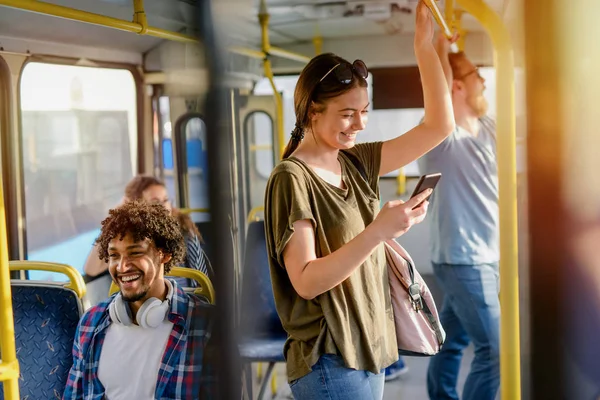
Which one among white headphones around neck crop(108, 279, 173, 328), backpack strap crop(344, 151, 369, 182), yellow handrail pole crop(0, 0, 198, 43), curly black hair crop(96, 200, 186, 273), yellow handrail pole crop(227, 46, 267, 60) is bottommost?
white headphones around neck crop(108, 279, 173, 328)

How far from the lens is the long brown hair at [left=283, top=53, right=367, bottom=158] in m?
1.58

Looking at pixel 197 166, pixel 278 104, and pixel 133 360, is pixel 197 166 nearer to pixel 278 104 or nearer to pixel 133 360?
pixel 133 360

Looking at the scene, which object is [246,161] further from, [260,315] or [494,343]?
[494,343]

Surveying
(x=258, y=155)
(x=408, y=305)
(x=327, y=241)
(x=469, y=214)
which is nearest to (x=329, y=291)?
(x=327, y=241)

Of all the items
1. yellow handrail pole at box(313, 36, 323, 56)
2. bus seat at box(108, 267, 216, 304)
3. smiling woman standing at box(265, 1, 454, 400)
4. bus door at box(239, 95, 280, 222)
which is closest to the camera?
smiling woman standing at box(265, 1, 454, 400)

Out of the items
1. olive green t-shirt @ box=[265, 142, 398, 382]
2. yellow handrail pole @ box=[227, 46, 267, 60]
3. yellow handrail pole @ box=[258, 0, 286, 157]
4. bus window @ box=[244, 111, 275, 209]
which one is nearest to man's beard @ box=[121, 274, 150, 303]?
olive green t-shirt @ box=[265, 142, 398, 382]

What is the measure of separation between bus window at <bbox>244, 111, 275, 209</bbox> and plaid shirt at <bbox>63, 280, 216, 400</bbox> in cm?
149

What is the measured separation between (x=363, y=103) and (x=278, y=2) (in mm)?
1168

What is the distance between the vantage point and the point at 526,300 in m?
2.36

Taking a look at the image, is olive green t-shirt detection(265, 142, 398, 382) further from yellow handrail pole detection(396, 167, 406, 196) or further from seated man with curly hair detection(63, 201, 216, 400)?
yellow handrail pole detection(396, 167, 406, 196)

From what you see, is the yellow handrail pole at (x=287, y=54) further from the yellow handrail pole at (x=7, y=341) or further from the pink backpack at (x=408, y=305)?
the yellow handrail pole at (x=7, y=341)

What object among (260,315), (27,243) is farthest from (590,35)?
(27,243)

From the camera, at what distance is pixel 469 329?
2730 millimetres

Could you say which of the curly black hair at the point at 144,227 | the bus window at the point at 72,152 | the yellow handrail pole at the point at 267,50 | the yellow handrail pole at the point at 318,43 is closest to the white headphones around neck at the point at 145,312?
the curly black hair at the point at 144,227
